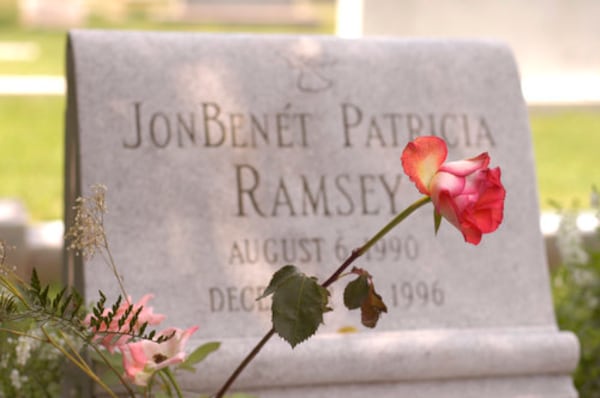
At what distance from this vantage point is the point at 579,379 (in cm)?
473

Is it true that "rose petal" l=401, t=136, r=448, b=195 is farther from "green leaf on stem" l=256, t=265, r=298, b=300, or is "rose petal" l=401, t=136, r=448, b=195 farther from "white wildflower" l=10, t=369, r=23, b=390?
"white wildflower" l=10, t=369, r=23, b=390

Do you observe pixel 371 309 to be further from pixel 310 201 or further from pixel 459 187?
pixel 310 201

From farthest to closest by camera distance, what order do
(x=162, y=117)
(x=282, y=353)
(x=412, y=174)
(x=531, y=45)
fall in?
(x=531, y=45)
(x=162, y=117)
(x=282, y=353)
(x=412, y=174)

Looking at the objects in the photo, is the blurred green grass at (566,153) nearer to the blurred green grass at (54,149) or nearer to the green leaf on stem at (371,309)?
the blurred green grass at (54,149)

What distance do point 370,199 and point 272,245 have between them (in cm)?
41

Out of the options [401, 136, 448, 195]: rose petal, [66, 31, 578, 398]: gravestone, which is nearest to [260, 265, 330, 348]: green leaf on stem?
[401, 136, 448, 195]: rose petal

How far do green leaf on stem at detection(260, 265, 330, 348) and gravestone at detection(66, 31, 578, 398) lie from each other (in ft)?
5.49

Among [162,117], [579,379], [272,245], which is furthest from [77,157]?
[579,379]

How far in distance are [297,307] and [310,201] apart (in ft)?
6.98

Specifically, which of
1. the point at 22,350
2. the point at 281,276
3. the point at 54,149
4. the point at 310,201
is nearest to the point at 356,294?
the point at 281,276

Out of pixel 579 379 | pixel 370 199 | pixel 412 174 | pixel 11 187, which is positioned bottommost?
pixel 579 379

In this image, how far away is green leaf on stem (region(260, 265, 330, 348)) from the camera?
2.10 m

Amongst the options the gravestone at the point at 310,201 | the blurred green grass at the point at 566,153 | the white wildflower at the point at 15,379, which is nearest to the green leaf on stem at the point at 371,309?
the gravestone at the point at 310,201

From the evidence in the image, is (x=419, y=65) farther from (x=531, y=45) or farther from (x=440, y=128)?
(x=531, y=45)
